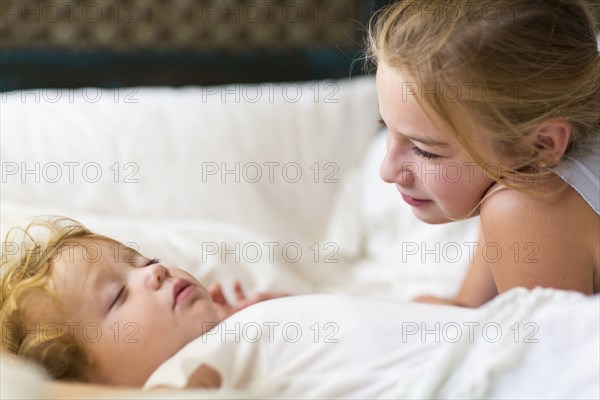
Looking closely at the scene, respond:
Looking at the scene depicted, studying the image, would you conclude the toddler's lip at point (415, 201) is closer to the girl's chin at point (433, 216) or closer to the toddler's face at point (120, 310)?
the girl's chin at point (433, 216)

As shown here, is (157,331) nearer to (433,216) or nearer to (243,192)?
(433,216)

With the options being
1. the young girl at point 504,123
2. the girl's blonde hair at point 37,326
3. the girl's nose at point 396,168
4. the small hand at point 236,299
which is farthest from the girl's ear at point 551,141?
the girl's blonde hair at point 37,326

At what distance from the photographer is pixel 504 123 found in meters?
0.64

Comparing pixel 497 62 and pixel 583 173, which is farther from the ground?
pixel 497 62

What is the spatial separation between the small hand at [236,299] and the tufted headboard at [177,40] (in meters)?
0.67

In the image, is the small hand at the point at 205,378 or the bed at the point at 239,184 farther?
the bed at the point at 239,184

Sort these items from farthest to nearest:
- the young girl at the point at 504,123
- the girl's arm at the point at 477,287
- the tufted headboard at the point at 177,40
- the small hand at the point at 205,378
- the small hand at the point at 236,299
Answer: the tufted headboard at the point at 177,40 → the girl's arm at the point at 477,287 → the small hand at the point at 236,299 → the young girl at the point at 504,123 → the small hand at the point at 205,378

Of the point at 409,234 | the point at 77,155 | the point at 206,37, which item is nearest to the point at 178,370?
the point at 77,155

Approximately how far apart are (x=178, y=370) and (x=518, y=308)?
24 cm

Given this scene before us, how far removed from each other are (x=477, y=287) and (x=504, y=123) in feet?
0.91

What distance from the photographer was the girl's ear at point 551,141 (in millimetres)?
663

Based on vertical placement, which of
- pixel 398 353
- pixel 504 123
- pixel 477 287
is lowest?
pixel 477 287

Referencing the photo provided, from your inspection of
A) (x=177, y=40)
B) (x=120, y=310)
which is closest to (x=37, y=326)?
(x=120, y=310)

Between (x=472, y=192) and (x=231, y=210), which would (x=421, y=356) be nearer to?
(x=472, y=192)
